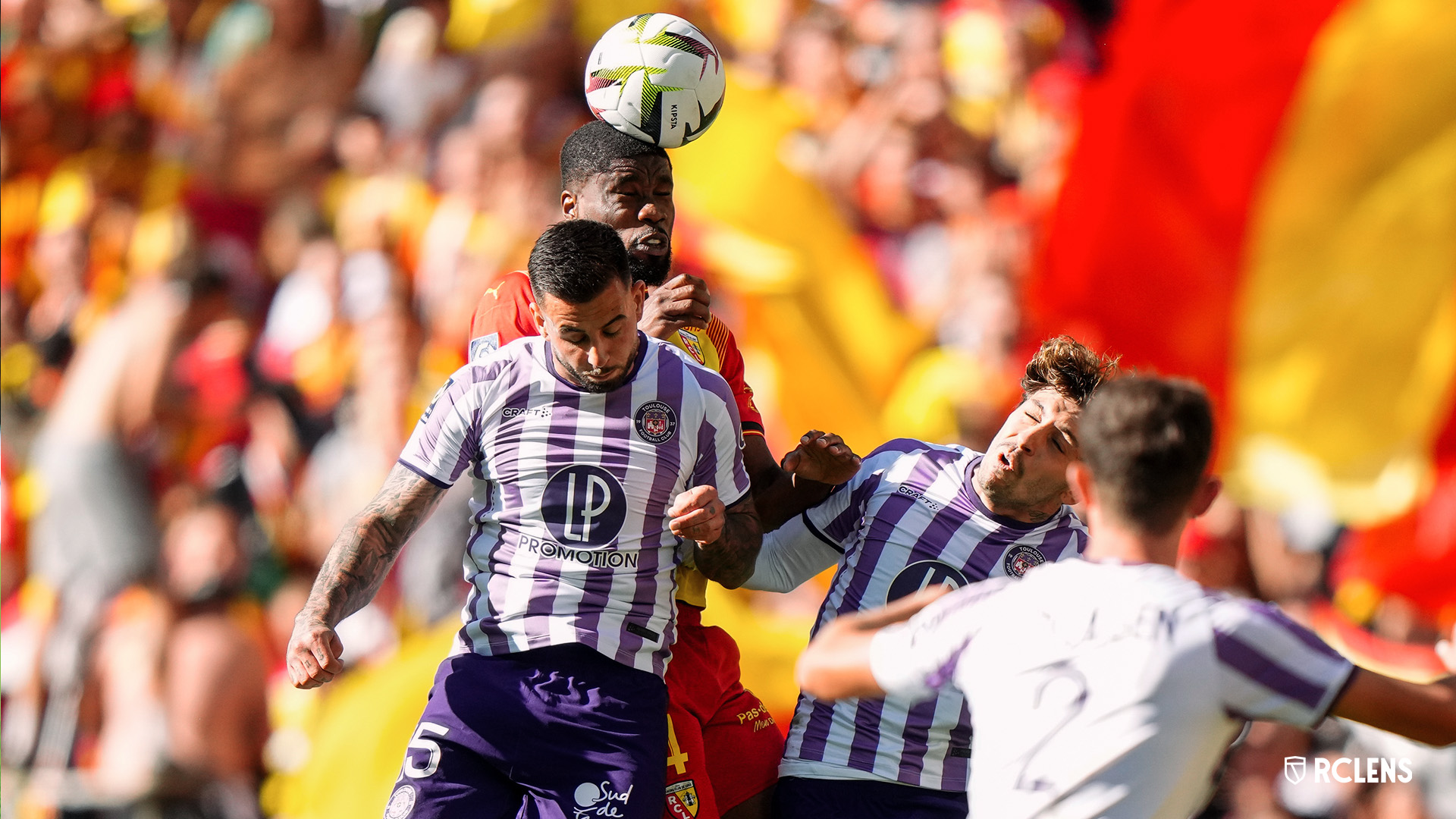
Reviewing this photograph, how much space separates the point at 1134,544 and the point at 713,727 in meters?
1.86

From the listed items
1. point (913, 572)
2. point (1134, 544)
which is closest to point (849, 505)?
point (913, 572)

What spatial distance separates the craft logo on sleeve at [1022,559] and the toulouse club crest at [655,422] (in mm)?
1009

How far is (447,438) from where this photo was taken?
3.56 metres

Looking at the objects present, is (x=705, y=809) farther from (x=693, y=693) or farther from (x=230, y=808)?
(x=230, y=808)

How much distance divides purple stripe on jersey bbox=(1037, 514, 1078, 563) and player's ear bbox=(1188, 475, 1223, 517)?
1216mm

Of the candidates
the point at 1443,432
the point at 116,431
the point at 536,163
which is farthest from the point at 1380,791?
the point at 116,431

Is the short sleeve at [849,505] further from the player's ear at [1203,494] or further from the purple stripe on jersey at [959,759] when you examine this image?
the player's ear at [1203,494]

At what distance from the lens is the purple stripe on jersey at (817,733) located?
389 centimetres

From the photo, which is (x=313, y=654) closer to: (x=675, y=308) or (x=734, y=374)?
(x=675, y=308)

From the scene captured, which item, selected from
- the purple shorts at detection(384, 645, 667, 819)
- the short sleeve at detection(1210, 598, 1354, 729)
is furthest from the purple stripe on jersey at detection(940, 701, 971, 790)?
the short sleeve at detection(1210, 598, 1354, 729)

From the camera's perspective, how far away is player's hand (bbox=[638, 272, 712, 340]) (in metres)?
4.05

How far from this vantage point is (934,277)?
910cm

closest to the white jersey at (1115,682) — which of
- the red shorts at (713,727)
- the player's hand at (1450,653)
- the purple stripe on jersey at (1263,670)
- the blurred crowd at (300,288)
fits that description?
the purple stripe on jersey at (1263,670)

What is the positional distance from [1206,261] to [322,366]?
6.51m
